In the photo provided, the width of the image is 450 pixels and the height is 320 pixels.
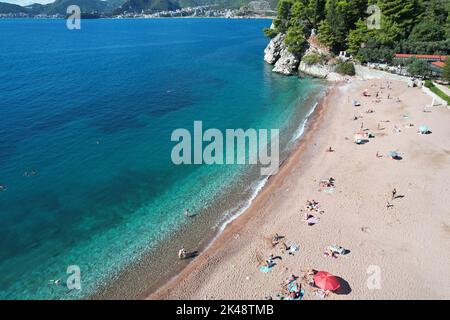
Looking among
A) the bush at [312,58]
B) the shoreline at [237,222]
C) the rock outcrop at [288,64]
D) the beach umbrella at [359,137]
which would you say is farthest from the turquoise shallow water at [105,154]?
the beach umbrella at [359,137]

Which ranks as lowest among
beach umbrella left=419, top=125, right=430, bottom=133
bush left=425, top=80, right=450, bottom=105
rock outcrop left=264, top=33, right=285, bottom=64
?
beach umbrella left=419, top=125, right=430, bottom=133

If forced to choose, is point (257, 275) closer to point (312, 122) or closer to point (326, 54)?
point (312, 122)

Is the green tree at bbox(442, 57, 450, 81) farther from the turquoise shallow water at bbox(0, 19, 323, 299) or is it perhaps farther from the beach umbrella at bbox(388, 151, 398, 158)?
the beach umbrella at bbox(388, 151, 398, 158)

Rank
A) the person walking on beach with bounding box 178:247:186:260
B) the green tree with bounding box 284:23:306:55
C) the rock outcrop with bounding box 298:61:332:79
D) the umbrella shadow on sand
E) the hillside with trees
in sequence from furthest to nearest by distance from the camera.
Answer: the green tree with bounding box 284:23:306:55 < the rock outcrop with bounding box 298:61:332:79 < the hillside with trees < the person walking on beach with bounding box 178:247:186:260 < the umbrella shadow on sand

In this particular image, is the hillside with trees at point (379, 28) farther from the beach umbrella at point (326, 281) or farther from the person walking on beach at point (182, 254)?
the person walking on beach at point (182, 254)

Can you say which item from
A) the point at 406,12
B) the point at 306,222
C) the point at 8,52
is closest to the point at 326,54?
the point at 406,12

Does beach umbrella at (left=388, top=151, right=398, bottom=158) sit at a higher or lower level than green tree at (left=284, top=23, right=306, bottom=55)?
lower

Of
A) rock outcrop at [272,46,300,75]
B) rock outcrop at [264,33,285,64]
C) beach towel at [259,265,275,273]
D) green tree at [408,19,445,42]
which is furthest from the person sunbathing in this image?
rock outcrop at [264,33,285,64]
